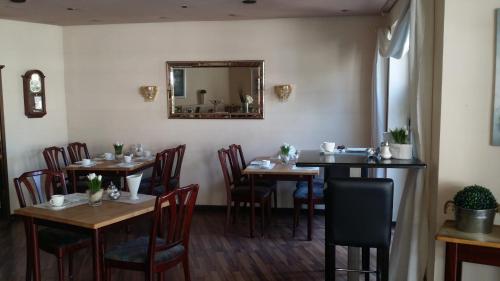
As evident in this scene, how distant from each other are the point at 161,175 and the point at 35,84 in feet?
6.85

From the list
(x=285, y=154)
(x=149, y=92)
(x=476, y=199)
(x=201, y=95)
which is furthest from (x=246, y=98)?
(x=476, y=199)

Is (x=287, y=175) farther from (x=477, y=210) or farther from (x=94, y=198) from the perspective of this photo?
(x=477, y=210)

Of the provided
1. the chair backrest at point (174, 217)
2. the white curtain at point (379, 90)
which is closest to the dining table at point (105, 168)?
the chair backrest at point (174, 217)

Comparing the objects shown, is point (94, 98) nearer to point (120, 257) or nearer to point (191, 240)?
point (191, 240)

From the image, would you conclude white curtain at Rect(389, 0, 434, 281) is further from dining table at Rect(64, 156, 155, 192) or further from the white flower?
dining table at Rect(64, 156, 155, 192)

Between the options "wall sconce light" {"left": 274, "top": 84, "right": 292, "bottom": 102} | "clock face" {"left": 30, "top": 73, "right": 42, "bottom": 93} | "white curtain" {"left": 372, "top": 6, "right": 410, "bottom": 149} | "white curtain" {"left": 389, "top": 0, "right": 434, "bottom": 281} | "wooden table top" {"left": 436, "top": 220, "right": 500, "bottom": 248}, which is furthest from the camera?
"clock face" {"left": 30, "top": 73, "right": 42, "bottom": 93}

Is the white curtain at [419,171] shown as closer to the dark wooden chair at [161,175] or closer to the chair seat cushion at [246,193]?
the chair seat cushion at [246,193]

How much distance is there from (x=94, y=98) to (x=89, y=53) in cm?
60

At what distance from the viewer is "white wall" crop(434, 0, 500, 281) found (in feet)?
7.95

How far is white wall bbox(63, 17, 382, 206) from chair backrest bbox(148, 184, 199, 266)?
2.64 m

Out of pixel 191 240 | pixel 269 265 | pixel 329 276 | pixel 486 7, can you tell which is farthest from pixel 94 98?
pixel 486 7

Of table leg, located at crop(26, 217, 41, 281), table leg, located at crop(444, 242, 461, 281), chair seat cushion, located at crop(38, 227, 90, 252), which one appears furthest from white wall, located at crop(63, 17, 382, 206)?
table leg, located at crop(444, 242, 461, 281)

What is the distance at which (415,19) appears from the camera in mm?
2695

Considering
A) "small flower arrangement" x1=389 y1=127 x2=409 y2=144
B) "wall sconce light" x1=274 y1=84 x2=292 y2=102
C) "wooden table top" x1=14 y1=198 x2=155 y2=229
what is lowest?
"wooden table top" x1=14 y1=198 x2=155 y2=229
